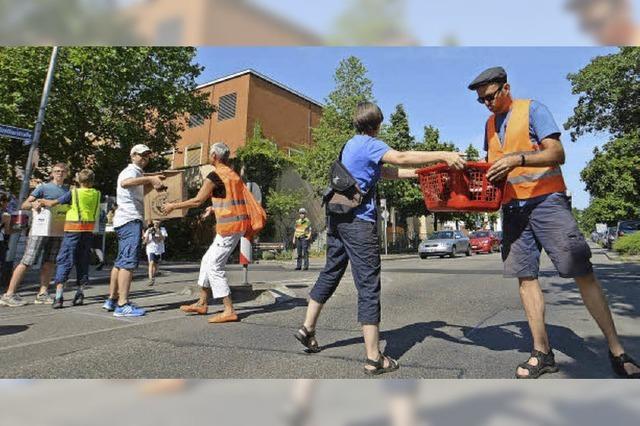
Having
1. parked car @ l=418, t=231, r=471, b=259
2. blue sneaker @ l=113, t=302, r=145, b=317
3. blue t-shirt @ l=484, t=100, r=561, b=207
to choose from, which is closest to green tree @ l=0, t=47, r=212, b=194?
blue sneaker @ l=113, t=302, r=145, b=317

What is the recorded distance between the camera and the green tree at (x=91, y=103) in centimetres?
883

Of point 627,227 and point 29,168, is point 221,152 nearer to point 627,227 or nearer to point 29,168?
point 29,168

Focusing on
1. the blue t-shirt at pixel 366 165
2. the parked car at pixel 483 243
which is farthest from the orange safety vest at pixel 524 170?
the parked car at pixel 483 243

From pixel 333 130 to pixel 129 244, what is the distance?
21555 mm

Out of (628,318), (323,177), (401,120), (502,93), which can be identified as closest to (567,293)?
(628,318)

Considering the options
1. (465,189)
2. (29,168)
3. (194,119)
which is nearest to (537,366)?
(465,189)

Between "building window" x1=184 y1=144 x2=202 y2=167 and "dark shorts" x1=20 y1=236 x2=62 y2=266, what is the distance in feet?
77.0

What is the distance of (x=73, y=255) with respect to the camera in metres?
5.77

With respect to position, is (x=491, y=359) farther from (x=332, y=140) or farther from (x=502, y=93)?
(x=332, y=140)

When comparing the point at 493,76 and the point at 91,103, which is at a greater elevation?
the point at 91,103

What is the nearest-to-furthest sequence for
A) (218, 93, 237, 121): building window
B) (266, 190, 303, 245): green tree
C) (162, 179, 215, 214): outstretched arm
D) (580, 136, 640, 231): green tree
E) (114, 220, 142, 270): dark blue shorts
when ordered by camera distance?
(162, 179, 215, 214): outstretched arm, (114, 220, 142, 270): dark blue shorts, (580, 136, 640, 231): green tree, (266, 190, 303, 245): green tree, (218, 93, 237, 121): building window

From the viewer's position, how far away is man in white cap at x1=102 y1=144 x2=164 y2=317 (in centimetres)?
493

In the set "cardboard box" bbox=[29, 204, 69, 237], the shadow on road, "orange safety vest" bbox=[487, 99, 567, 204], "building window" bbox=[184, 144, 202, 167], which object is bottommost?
the shadow on road

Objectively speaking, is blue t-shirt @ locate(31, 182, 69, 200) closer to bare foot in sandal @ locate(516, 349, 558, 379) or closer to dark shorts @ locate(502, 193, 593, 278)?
dark shorts @ locate(502, 193, 593, 278)
